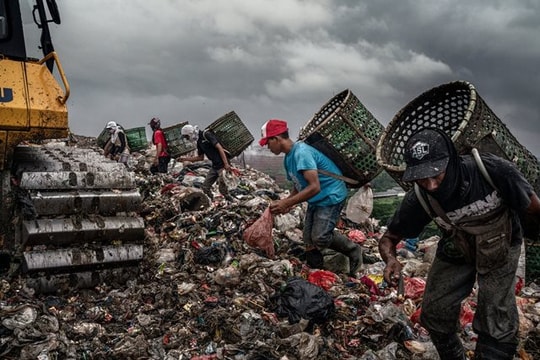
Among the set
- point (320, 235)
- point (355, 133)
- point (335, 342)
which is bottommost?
point (335, 342)

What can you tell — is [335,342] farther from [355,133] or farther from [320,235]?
[355,133]

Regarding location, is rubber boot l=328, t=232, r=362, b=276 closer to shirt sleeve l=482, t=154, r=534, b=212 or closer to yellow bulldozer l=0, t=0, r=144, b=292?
yellow bulldozer l=0, t=0, r=144, b=292

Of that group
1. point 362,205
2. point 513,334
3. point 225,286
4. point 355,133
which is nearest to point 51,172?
point 225,286

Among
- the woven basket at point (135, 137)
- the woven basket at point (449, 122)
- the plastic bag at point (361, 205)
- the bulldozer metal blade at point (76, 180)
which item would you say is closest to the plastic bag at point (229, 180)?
the plastic bag at point (361, 205)

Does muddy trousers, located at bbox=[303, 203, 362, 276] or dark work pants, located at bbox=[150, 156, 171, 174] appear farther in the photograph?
dark work pants, located at bbox=[150, 156, 171, 174]

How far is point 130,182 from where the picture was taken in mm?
4121

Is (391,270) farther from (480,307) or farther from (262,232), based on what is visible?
(262,232)

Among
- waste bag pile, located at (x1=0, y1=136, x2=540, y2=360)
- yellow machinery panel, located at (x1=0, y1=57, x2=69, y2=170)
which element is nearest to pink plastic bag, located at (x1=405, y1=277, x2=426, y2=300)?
waste bag pile, located at (x1=0, y1=136, x2=540, y2=360)

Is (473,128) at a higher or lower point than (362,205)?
higher

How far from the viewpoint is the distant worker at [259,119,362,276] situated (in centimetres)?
420

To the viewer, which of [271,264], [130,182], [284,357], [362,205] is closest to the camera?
[284,357]

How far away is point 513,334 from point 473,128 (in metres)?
1.37

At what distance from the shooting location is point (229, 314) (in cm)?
352

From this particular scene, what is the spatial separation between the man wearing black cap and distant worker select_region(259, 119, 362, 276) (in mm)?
1529
